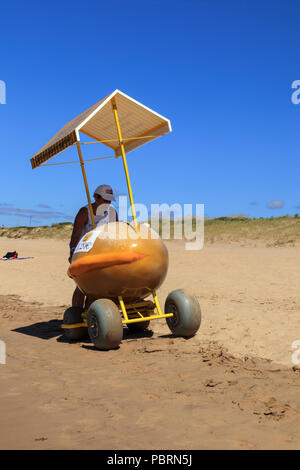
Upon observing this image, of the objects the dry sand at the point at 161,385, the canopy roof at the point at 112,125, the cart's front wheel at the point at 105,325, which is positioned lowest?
the dry sand at the point at 161,385

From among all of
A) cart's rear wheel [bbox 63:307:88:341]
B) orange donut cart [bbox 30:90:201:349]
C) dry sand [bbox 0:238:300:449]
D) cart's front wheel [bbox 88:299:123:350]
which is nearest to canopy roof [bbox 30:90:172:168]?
orange donut cart [bbox 30:90:201:349]

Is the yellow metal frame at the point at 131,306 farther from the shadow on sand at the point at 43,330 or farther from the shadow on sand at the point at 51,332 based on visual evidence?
the shadow on sand at the point at 43,330

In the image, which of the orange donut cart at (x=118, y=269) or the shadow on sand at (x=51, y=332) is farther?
the shadow on sand at (x=51, y=332)

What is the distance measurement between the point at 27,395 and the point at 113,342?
205 centimetres

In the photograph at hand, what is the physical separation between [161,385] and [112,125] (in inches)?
196

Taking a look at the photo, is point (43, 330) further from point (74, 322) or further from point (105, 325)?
point (105, 325)

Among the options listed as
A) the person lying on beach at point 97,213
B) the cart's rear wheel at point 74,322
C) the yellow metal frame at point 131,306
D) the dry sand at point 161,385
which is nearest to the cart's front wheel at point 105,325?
the dry sand at point 161,385

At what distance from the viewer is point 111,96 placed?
6938 millimetres

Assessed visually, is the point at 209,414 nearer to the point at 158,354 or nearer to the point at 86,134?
the point at 158,354

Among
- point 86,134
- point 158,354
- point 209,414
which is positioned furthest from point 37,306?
point 209,414

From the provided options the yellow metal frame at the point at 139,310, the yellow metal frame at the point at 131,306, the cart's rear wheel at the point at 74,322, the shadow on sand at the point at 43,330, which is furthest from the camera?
the shadow on sand at the point at 43,330

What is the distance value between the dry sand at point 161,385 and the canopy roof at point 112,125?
3.18 m

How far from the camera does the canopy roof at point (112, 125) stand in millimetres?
6871

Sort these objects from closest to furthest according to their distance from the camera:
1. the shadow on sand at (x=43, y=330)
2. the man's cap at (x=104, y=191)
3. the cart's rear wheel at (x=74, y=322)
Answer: the cart's rear wheel at (x=74, y=322) → the man's cap at (x=104, y=191) → the shadow on sand at (x=43, y=330)
